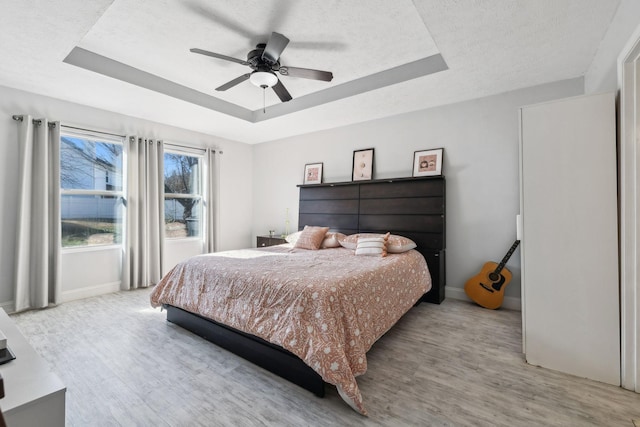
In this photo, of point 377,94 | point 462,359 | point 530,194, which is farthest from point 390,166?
point 462,359

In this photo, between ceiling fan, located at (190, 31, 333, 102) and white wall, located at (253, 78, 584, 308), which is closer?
ceiling fan, located at (190, 31, 333, 102)

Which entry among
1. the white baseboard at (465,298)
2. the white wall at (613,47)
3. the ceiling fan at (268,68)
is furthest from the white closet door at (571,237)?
the ceiling fan at (268,68)

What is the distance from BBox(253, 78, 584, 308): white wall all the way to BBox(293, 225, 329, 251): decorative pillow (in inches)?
43.1

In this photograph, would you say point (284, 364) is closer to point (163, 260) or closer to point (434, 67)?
point (434, 67)

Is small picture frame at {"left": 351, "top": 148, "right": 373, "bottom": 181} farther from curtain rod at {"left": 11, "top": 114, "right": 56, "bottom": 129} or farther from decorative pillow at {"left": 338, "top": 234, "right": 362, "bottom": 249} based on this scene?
curtain rod at {"left": 11, "top": 114, "right": 56, "bottom": 129}

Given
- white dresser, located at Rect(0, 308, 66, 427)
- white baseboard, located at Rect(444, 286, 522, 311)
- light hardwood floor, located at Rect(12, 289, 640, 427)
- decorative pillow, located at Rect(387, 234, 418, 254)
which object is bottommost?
light hardwood floor, located at Rect(12, 289, 640, 427)

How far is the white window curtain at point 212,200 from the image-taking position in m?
5.12

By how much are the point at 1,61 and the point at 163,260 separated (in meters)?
2.87

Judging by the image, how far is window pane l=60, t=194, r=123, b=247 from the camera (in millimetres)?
3766

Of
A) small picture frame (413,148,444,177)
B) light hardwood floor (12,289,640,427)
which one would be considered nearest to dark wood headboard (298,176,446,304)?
small picture frame (413,148,444,177)

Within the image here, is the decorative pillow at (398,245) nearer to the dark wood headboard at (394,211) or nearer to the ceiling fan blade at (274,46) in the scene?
the dark wood headboard at (394,211)

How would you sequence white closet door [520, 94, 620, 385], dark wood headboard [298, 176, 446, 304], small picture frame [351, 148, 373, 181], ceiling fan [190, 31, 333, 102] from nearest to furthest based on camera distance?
white closet door [520, 94, 620, 385] → ceiling fan [190, 31, 333, 102] → dark wood headboard [298, 176, 446, 304] → small picture frame [351, 148, 373, 181]

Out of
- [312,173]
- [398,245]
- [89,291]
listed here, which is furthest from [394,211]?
[89,291]

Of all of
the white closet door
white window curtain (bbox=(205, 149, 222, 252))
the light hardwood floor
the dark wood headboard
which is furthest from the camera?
white window curtain (bbox=(205, 149, 222, 252))
